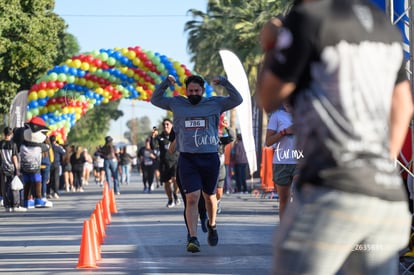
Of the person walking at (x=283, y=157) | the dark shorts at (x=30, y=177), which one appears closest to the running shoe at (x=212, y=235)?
the person walking at (x=283, y=157)

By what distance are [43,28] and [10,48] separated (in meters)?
2.58

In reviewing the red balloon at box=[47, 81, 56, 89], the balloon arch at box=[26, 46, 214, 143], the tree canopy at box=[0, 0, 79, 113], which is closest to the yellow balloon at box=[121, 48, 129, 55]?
the balloon arch at box=[26, 46, 214, 143]

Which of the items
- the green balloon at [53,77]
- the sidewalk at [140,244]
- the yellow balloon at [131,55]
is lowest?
the sidewalk at [140,244]

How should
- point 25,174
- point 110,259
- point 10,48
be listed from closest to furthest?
point 110,259, point 25,174, point 10,48

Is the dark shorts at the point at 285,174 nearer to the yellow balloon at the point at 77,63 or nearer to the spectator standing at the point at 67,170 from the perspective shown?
the yellow balloon at the point at 77,63

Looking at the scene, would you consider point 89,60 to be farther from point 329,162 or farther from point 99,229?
point 329,162

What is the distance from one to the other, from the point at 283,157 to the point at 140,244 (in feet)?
8.99

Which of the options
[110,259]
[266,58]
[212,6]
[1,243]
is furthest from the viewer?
[212,6]

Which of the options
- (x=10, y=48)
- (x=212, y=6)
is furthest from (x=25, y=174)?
(x=212, y=6)

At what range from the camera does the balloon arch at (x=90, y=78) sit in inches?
1170

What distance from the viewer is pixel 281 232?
3.61 m

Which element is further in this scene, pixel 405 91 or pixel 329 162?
pixel 405 91

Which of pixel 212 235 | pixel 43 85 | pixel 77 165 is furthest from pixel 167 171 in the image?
pixel 77 165

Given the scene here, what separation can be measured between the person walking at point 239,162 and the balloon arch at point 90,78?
126 inches
